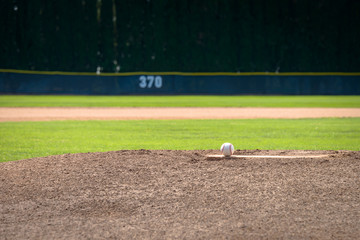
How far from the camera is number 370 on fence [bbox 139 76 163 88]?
25938mm

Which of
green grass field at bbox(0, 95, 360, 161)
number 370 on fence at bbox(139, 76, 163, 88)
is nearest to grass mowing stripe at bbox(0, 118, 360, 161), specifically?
green grass field at bbox(0, 95, 360, 161)

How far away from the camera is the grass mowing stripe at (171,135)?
694 cm

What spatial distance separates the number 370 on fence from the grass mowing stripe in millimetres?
14406

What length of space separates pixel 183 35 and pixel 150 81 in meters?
4.67

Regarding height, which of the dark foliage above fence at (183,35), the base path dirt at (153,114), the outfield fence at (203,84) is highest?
the dark foliage above fence at (183,35)

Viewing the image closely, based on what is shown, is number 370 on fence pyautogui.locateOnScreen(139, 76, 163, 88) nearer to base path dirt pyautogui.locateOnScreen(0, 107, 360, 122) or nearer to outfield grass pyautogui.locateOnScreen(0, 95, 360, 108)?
outfield grass pyautogui.locateOnScreen(0, 95, 360, 108)

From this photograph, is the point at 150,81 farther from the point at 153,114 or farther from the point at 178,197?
the point at 178,197

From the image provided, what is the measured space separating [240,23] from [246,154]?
24.2 metres

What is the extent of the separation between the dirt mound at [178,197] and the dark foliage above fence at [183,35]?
2351 centimetres

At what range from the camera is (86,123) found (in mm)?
11250

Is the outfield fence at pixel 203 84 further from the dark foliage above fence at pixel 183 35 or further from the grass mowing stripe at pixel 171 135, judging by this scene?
the grass mowing stripe at pixel 171 135

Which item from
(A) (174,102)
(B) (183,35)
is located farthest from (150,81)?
(A) (174,102)

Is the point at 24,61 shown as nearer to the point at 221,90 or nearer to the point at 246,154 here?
the point at 221,90

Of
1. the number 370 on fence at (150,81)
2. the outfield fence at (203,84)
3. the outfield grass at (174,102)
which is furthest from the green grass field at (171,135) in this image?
the number 370 on fence at (150,81)
